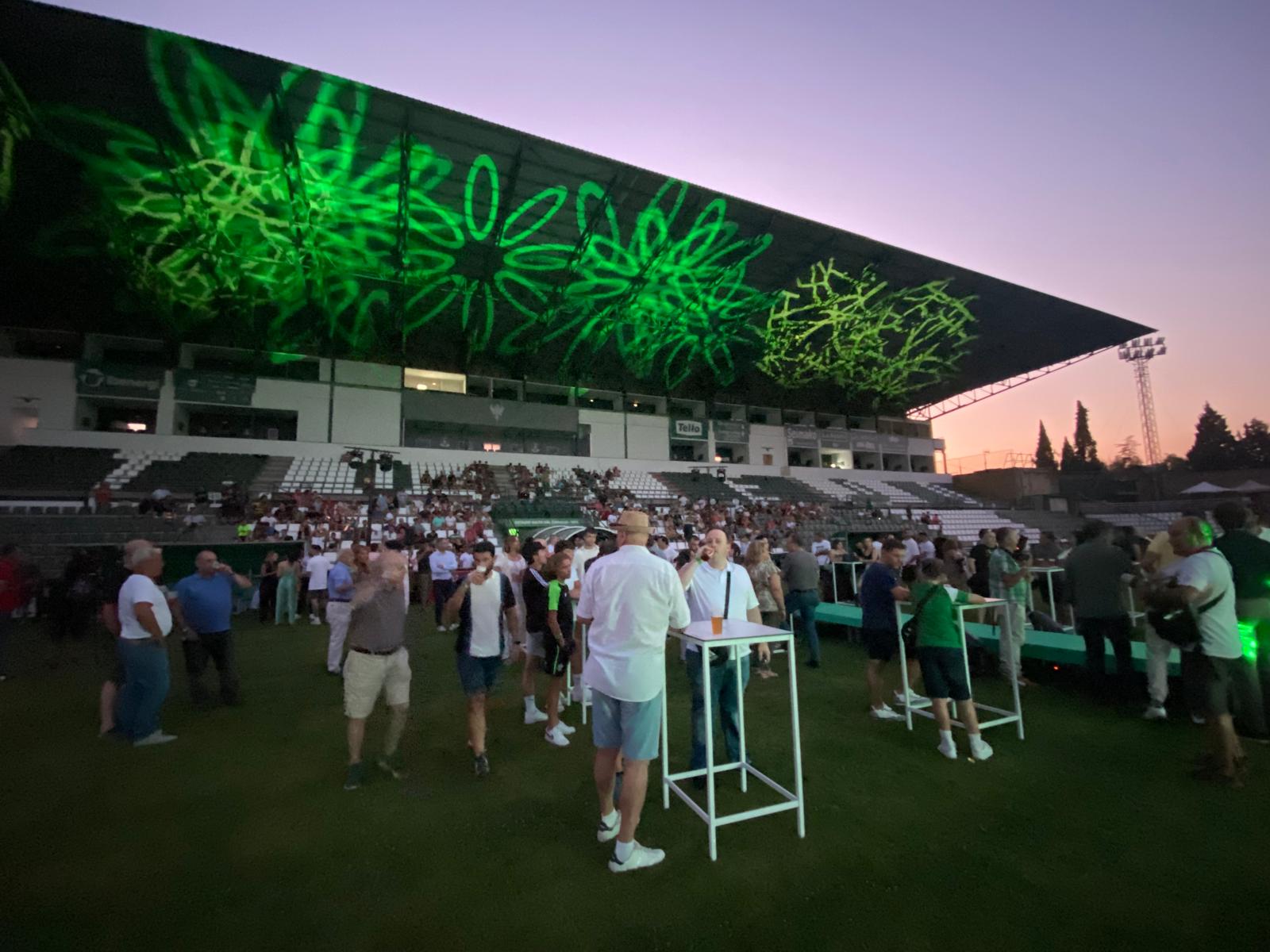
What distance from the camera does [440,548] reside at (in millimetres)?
9938

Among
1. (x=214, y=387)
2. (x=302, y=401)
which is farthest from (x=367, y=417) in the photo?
(x=214, y=387)

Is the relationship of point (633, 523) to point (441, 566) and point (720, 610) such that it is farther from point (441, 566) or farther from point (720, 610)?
point (441, 566)

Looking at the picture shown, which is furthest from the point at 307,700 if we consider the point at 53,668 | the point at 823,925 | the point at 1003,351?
the point at 1003,351

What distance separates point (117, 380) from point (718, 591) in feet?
97.2

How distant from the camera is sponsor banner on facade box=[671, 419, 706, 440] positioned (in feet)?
111

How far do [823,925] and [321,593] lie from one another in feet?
35.0

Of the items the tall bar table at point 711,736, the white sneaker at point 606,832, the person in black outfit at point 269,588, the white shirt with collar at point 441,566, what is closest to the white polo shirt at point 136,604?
the white sneaker at point 606,832

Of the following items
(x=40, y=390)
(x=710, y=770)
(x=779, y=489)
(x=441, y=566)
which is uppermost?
(x=40, y=390)

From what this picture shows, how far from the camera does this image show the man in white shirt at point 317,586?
32.9 feet

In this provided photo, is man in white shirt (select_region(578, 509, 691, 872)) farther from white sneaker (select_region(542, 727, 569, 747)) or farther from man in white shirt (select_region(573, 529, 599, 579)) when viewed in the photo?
man in white shirt (select_region(573, 529, 599, 579))

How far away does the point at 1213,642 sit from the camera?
11.4 feet

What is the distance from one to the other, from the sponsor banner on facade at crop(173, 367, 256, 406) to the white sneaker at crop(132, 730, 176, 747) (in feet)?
80.7

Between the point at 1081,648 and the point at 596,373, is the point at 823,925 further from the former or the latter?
the point at 596,373

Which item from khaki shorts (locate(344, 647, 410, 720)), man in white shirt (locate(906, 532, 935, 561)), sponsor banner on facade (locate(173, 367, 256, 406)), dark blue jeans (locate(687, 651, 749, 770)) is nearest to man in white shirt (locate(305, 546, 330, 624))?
khaki shorts (locate(344, 647, 410, 720))
